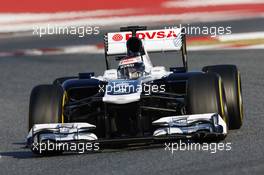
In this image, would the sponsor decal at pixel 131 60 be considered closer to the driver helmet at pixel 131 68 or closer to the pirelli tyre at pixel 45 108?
the driver helmet at pixel 131 68

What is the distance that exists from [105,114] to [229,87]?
5.50 ft

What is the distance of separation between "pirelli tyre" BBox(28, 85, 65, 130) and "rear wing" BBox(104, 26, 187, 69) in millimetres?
1969

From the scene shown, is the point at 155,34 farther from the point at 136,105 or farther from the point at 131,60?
the point at 136,105

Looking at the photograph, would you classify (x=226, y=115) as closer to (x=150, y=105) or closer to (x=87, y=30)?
(x=150, y=105)

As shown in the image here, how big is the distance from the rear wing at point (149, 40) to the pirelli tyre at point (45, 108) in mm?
Answer: 1969

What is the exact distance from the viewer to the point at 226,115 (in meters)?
10.9

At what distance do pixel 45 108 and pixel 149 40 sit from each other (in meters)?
2.51

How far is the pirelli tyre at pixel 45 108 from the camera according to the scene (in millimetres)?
10883

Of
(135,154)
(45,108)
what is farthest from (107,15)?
(135,154)

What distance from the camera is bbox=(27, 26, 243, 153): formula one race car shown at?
1041 cm

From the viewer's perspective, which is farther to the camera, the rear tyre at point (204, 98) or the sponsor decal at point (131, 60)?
the sponsor decal at point (131, 60)

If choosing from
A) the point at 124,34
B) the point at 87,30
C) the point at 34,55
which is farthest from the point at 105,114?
the point at 87,30

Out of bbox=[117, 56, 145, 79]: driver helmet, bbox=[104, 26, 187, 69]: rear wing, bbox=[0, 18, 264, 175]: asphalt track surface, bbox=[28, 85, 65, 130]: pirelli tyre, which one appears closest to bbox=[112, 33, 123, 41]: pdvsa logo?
bbox=[104, 26, 187, 69]: rear wing

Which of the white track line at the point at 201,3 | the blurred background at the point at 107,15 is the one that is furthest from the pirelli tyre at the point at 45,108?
the white track line at the point at 201,3
